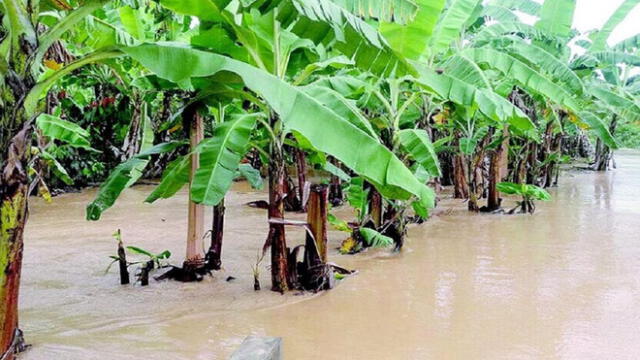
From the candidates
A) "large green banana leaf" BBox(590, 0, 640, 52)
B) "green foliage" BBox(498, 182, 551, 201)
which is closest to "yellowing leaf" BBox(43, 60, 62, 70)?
"green foliage" BBox(498, 182, 551, 201)

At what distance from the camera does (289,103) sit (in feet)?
11.4

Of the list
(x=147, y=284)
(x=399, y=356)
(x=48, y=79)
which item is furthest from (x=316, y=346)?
(x=48, y=79)

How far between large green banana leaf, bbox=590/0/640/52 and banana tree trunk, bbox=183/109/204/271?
855cm

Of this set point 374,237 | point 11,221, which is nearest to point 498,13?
point 374,237

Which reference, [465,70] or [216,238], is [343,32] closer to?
[216,238]

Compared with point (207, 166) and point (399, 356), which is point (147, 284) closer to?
point (207, 166)

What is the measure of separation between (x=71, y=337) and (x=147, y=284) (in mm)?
1215

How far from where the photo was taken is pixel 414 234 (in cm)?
740

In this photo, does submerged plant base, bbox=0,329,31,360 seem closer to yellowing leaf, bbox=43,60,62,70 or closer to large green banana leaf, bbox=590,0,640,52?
yellowing leaf, bbox=43,60,62,70

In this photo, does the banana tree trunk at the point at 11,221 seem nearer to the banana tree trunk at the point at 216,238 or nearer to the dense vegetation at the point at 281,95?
the dense vegetation at the point at 281,95

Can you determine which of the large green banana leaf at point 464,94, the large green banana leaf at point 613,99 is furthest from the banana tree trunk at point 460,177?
the large green banana leaf at point 464,94

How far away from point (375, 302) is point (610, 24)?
8558 millimetres

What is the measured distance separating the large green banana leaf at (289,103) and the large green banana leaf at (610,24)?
28.0ft

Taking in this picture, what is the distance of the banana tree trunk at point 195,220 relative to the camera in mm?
4742
